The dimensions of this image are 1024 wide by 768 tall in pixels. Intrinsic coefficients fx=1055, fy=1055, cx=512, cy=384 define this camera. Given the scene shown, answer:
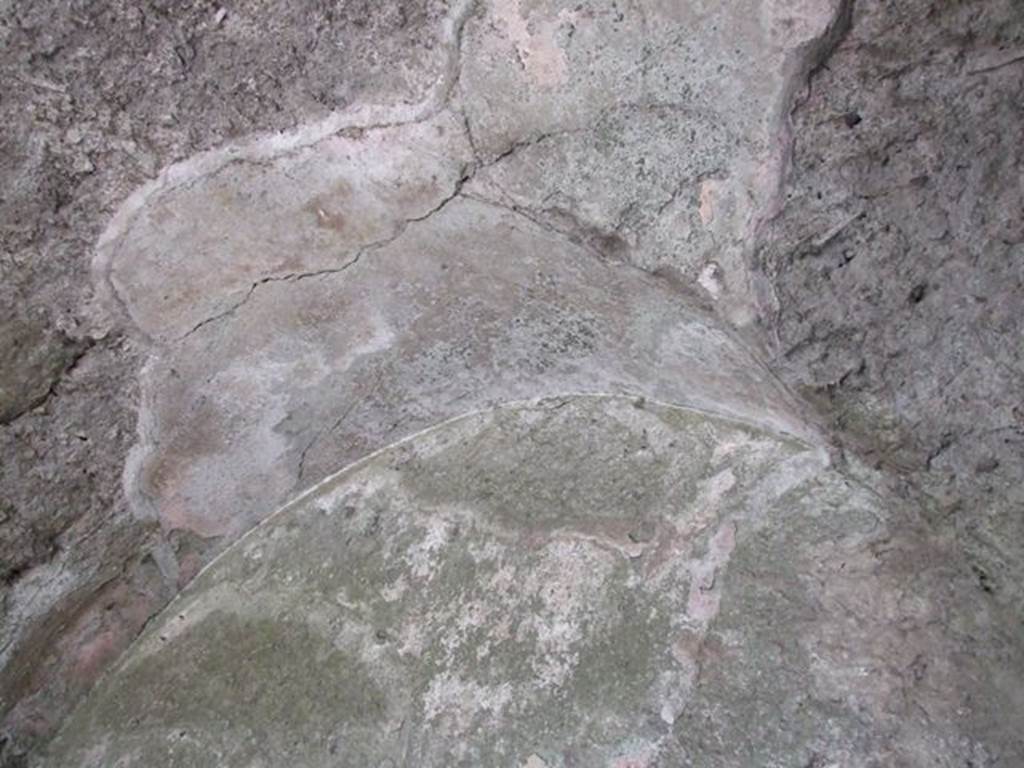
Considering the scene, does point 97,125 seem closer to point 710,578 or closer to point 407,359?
point 407,359

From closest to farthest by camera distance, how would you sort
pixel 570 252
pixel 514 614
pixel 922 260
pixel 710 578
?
pixel 922 260, pixel 570 252, pixel 710 578, pixel 514 614

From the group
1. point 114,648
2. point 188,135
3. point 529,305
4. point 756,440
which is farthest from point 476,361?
point 114,648

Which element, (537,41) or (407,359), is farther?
(407,359)

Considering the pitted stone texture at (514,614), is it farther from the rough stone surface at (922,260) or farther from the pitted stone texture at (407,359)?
the rough stone surface at (922,260)

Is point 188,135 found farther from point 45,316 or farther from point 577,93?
point 577,93

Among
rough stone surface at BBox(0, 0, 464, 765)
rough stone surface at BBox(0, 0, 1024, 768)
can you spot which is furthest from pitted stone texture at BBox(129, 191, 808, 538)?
rough stone surface at BBox(0, 0, 464, 765)

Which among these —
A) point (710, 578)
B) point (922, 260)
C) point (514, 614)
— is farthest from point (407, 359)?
point (922, 260)

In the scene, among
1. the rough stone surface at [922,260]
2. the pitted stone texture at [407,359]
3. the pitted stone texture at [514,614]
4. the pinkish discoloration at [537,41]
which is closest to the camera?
the rough stone surface at [922,260]

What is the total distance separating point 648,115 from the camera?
4.35 feet

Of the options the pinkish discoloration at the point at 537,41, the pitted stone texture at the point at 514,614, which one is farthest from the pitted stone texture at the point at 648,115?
the pitted stone texture at the point at 514,614

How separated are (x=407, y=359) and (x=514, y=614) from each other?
47 cm

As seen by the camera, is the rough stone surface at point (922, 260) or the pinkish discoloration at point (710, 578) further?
the pinkish discoloration at point (710, 578)

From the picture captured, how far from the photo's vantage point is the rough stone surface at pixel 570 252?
1.21 metres

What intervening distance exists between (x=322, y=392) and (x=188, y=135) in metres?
0.50
